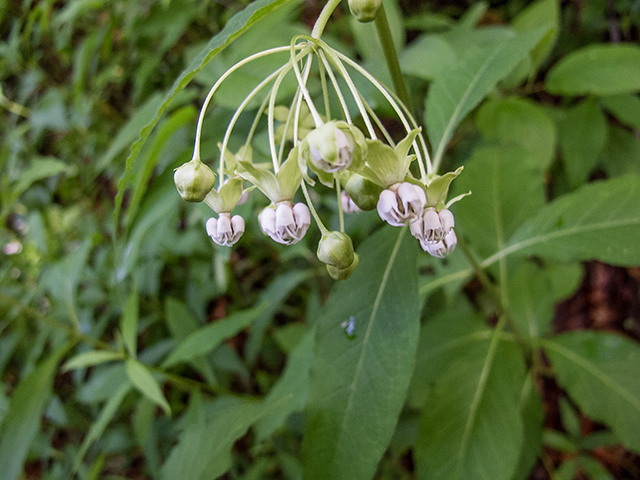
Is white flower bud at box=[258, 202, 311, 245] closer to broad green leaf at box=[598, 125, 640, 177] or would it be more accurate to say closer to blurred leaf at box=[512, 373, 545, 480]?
blurred leaf at box=[512, 373, 545, 480]

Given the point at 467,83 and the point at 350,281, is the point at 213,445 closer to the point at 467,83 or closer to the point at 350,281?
the point at 350,281

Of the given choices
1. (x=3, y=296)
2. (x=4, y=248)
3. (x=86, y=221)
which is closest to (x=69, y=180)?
(x=86, y=221)

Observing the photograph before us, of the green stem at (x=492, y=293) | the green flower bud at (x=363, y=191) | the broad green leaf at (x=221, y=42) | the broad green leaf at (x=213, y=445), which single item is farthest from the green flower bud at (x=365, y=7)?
the broad green leaf at (x=213, y=445)

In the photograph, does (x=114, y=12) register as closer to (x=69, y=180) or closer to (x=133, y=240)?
(x=69, y=180)

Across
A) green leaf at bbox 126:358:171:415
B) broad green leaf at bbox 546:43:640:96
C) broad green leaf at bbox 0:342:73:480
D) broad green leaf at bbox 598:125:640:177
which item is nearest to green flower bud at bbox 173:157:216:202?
green leaf at bbox 126:358:171:415

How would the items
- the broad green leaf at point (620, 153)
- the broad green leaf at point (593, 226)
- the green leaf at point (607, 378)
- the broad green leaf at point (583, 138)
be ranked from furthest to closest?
the broad green leaf at point (620, 153) < the broad green leaf at point (583, 138) < the green leaf at point (607, 378) < the broad green leaf at point (593, 226)

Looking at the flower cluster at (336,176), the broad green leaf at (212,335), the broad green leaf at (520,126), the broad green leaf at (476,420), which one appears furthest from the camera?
the broad green leaf at (520,126)

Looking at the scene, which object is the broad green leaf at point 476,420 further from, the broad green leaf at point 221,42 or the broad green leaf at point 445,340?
the broad green leaf at point 221,42
